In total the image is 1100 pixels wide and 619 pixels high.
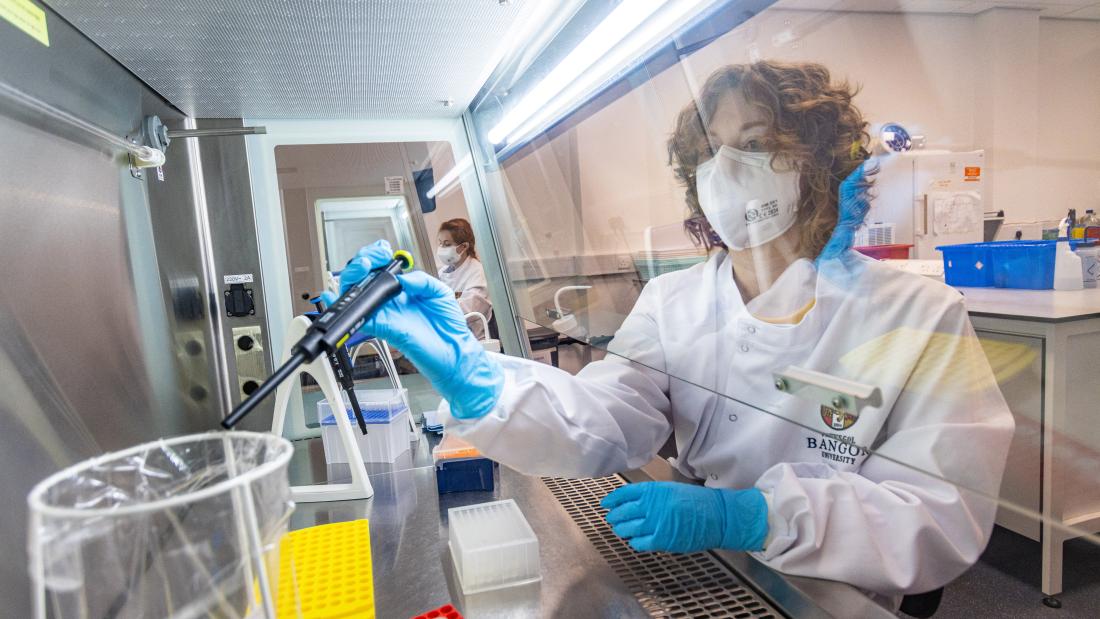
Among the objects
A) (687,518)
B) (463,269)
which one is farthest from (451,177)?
(687,518)

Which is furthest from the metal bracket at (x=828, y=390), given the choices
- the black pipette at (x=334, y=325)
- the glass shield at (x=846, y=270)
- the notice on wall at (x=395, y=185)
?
the notice on wall at (x=395, y=185)

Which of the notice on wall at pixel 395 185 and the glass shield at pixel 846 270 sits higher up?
the notice on wall at pixel 395 185

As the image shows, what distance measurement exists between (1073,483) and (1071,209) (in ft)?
0.72

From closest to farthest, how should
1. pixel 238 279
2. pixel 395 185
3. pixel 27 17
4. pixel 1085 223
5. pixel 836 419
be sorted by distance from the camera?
pixel 1085 223
pixel 836 419
pixel 27 17
pixel 238 279
pixel 395 185

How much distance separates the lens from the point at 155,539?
1.54 feet

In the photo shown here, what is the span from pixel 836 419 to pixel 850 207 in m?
0.28

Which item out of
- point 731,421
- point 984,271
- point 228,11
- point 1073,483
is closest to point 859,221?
point 984,271

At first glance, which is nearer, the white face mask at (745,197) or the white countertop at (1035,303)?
the white countertop at (1035,303)

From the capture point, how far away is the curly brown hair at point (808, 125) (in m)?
0.56

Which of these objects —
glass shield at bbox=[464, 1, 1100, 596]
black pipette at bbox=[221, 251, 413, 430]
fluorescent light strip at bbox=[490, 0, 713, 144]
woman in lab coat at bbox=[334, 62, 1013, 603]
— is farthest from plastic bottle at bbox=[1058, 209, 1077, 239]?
black pipette at bbox=[221, 251, 413, 430]

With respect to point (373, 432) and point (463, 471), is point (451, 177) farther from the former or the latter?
point (463, 471)

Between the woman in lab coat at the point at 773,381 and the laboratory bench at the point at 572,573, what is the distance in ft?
0.16

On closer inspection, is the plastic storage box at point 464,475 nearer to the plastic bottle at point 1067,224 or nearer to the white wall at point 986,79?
the white wall at point 986,79

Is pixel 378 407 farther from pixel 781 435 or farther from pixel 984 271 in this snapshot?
pixel 984 271
